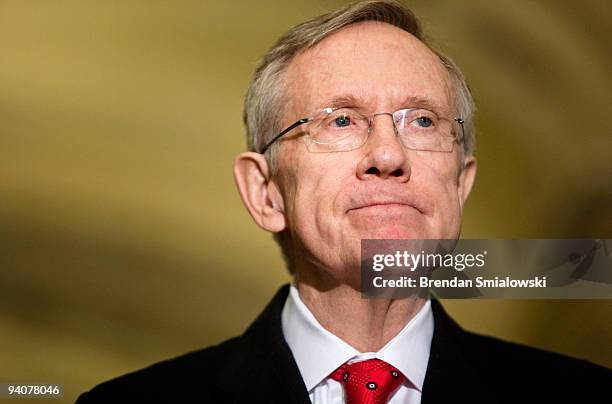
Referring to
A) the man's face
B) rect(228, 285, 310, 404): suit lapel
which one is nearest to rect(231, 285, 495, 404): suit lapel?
rect(228, 285, 310, 404): suit lapel

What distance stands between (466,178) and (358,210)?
32 cm

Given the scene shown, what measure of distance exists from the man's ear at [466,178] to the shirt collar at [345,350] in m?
0.24

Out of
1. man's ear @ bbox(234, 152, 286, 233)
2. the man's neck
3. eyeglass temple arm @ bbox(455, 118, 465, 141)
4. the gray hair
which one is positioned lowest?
the man's neck

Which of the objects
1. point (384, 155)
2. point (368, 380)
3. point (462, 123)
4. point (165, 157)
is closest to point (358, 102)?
point (384, 155)

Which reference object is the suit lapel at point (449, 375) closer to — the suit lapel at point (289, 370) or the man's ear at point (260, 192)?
the suit lapel at point (289, 370)

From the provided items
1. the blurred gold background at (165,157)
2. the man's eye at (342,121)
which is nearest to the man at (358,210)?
the man's eye at (342,121)

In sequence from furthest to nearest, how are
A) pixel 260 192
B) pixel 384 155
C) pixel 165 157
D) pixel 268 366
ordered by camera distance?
pixel 165 157, pixel 260 192, pixel 268 366, pixel 384 155

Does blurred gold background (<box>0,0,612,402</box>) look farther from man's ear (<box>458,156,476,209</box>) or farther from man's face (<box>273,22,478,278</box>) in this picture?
man's face (<box>273,22,478,278</box>)

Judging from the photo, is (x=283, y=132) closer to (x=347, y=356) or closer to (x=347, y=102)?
(x=347, y=102)

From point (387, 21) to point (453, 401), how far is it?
2.57 ft

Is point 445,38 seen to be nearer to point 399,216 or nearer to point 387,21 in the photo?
point 387,21

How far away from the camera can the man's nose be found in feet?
5.61

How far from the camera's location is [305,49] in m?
1.87

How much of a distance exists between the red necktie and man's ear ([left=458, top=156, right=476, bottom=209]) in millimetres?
388
